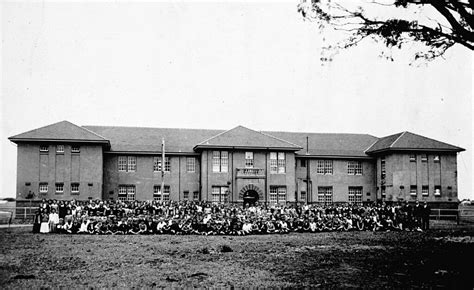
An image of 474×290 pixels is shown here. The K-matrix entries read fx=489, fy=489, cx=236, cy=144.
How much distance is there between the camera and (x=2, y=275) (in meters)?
12.1

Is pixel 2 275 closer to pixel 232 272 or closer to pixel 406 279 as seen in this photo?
pixel 232 272

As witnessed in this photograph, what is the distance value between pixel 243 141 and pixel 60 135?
608 inches

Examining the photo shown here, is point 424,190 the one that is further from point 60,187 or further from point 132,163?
point 60,187

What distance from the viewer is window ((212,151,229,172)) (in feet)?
141

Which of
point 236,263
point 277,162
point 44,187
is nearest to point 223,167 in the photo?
point 277,162

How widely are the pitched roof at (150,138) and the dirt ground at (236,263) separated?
22.9 meters

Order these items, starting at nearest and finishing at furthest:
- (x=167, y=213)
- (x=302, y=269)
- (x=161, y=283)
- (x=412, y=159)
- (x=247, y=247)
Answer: (x=161, y=283)
(x=302, y=269)
(x=247, y=247)
(x=167, y=213)
(x=412, y=159)

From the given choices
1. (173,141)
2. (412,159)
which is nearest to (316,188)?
(412,159)

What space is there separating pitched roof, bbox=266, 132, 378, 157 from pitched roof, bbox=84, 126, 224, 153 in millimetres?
8261

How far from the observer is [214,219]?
85.3ft

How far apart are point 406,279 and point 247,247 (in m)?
8.18

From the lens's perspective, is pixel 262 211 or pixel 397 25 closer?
pixel 397 25

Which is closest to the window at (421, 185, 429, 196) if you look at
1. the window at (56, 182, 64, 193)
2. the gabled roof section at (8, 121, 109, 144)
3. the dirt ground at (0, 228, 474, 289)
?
the dirt ground at (0, 228, 474, 289)

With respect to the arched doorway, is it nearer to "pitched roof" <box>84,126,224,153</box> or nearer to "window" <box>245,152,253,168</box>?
"window" <box>245,152,253,168</box>
